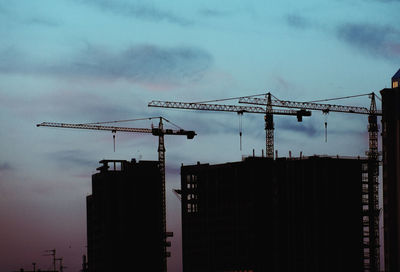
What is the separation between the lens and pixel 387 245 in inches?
6481

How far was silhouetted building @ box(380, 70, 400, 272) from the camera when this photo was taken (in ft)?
529

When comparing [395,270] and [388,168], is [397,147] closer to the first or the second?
[388,168]

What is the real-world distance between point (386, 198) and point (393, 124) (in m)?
13.6

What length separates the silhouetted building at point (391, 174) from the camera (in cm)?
16125

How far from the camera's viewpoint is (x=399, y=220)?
16112cm

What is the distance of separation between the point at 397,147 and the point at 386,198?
9602mm

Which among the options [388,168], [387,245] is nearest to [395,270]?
[387,245]

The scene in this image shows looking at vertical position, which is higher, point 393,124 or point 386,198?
point 393,124

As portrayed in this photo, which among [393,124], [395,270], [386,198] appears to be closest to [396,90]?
[393,124]

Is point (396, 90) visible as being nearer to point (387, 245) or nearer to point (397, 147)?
point (397, 147)

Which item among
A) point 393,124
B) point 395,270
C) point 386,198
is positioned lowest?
point 395,270

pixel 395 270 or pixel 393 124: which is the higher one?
pixel 393 124

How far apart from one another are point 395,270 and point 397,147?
22.4 metres

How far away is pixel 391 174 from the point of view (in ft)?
537
